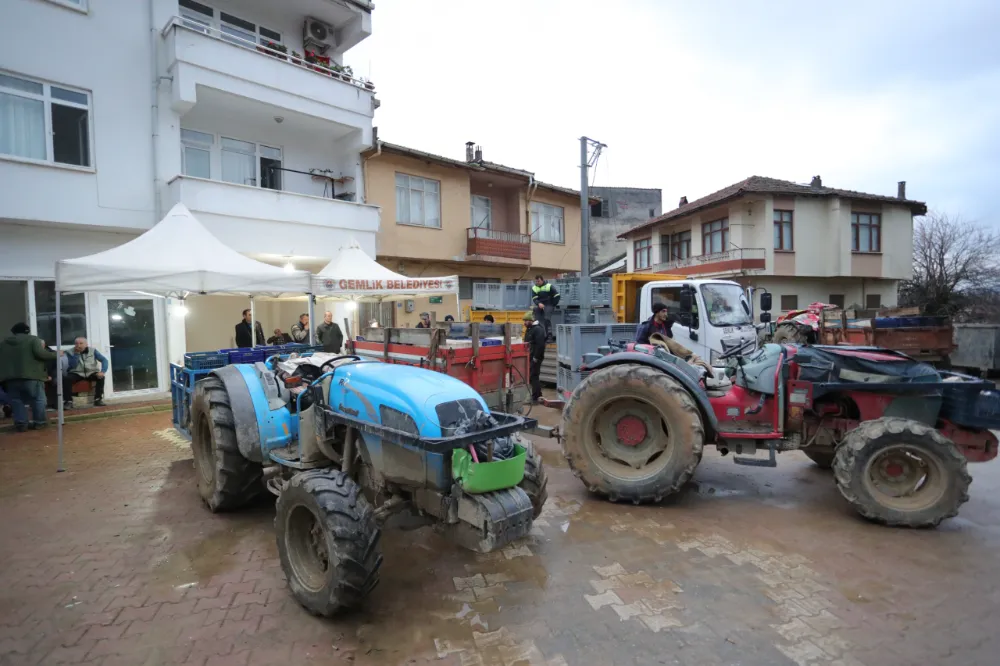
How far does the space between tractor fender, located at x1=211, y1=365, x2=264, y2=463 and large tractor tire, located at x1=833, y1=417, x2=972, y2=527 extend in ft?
15.4

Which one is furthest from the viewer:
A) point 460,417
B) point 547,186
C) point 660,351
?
point 547,186

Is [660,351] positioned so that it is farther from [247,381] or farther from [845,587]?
[247,381]

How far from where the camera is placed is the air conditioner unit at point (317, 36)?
562 inches

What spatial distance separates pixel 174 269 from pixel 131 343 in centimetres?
497

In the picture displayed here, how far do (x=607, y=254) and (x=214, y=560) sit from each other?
1282 inches

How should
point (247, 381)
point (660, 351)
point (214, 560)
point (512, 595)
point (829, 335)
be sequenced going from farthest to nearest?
point (829, 335), point (660, 351), point (247, 381), point (214, 560), point (512, 595)

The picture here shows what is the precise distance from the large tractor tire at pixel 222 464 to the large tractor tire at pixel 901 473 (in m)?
4.92

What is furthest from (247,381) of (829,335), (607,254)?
(607,254)

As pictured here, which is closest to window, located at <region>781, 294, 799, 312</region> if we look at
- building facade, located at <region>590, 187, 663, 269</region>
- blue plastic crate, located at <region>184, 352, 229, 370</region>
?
building facade, located at <region>590, 187, 663, 269</region>

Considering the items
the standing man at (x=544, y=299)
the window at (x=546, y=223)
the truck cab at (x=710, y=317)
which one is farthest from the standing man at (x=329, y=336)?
the window at (x=546, y=223)

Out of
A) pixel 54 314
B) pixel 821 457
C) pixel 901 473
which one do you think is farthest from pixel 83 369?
pixel 901 473

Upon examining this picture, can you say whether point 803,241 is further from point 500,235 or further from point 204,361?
point 204,361

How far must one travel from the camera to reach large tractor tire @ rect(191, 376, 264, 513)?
4367 mm

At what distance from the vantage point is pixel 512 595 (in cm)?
327
